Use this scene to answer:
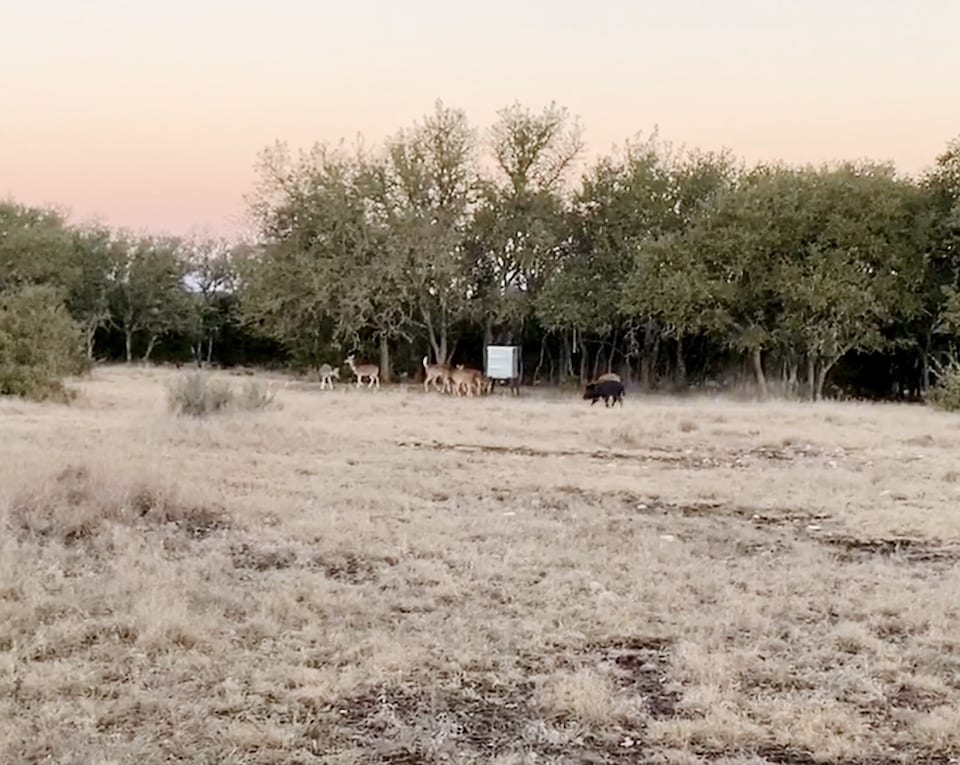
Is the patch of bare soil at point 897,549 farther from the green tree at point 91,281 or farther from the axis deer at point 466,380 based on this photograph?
the green tree at point 91,281

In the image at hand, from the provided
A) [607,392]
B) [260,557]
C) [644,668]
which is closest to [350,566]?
[260,557]

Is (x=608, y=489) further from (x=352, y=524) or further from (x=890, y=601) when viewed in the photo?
(x=890, y=601)

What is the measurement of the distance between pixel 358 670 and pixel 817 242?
2433 centimetres

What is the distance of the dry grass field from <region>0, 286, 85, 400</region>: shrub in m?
8.54

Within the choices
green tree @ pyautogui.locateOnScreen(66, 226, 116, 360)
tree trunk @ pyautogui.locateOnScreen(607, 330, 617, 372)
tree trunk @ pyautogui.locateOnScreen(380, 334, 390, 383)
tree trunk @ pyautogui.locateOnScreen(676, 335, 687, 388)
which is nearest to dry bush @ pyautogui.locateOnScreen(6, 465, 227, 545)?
tree trunk @ pyautogui.locateOnScreen(380, 334, 390, 383)

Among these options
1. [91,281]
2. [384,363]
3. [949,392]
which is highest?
[91,281]

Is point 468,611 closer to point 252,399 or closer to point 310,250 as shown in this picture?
point 252,399

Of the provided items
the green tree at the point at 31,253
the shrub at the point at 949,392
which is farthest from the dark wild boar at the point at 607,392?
the green tree at the point at 31,253

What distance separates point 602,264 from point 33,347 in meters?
17.0

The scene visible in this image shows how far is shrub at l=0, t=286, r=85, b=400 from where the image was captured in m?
18.9

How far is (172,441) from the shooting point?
1206 cm

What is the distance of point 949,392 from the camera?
21.5 meters

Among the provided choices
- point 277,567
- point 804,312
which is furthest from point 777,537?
point 804,312

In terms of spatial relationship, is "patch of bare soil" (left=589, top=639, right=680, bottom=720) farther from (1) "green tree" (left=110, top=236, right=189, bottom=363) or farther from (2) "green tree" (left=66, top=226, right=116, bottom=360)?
(1) "green tree" (left=110, top=236, right=189, bottom=363)
